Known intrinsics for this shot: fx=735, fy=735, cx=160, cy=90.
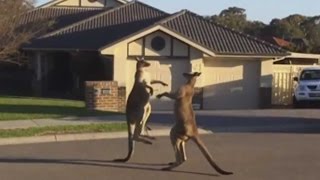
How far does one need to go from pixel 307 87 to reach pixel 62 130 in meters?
16.1

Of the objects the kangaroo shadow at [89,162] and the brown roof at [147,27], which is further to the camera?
the brown roof at [147,27]

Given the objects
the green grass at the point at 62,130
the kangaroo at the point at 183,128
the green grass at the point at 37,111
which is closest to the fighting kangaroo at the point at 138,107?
the kangaroo at the point at 183,128

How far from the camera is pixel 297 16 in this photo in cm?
9762

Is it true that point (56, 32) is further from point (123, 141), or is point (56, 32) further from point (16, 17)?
point (123, 141)

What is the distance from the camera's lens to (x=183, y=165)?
13242 millimetres

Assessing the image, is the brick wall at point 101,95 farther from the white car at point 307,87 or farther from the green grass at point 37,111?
the white car at point 307,87

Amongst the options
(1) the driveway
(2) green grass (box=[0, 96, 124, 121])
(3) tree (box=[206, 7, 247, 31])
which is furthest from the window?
(3) tree (box=[206, 7, 247, 31])

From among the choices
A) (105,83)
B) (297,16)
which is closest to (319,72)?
(105,83)

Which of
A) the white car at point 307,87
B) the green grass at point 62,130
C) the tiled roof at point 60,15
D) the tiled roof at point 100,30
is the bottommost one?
the green grass at point 62,130

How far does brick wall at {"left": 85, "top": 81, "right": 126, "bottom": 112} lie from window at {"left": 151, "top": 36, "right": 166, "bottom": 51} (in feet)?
24.4

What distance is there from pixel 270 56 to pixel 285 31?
49038 mm

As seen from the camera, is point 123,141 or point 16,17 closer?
point 123,141

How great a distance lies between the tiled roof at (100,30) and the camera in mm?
36250

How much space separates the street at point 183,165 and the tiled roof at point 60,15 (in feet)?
78.6
